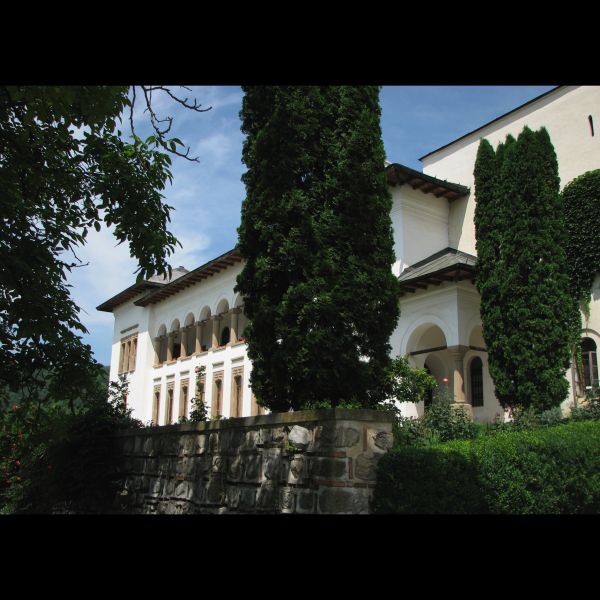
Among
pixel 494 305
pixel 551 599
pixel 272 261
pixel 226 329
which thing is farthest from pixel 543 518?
pixel 226 329

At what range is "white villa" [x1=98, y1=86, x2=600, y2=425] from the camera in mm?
16375

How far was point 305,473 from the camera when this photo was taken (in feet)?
20.6

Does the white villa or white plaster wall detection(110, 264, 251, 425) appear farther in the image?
white plaster wall detection(110, 264, 251, 425)

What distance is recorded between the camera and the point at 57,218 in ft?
24.5

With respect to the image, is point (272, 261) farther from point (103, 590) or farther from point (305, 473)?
point (103, 590)

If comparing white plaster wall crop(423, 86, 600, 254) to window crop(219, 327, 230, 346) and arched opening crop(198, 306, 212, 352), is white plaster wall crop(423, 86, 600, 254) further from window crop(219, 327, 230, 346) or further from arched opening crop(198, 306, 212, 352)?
arched opening crop(198, 306, 212, 352)

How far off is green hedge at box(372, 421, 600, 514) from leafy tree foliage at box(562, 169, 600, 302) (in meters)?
7.03

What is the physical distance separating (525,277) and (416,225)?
490 centimetres

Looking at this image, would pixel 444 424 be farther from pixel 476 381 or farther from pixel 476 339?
pixel 476 381

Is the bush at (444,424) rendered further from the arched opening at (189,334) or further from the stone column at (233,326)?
the arched opening at (189,334)

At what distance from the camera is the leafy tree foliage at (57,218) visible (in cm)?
624

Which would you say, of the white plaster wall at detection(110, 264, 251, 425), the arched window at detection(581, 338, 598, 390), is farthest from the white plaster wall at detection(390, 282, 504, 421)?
the white plaster wall at detection(110, 264, 251, 425)

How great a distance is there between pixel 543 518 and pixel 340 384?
17.9ft

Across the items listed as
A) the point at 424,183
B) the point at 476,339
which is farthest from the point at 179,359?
the point at 424,183
